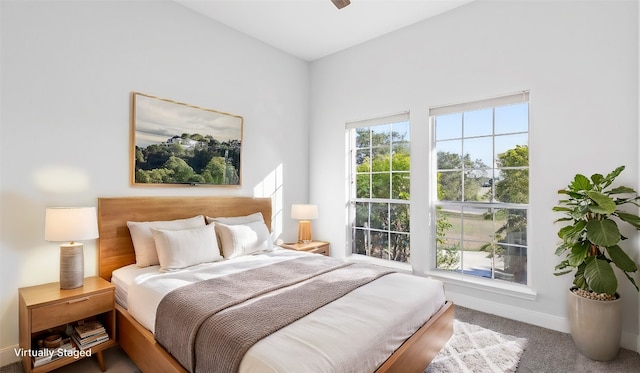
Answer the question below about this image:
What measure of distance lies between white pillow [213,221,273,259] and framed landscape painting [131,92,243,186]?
2.15ft

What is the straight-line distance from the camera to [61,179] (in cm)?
246

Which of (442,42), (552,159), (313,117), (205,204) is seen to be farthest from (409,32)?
(205,204)

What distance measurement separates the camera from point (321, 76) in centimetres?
449

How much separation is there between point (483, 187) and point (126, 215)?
344 cm

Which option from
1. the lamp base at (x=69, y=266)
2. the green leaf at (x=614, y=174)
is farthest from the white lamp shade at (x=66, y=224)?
the green leaf at (x=614, y=174)

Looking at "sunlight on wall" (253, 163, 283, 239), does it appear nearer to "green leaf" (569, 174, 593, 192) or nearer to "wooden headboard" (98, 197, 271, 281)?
"wooden headboard" (98, 197, 271, 281)

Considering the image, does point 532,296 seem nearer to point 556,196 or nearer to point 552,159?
point 556,196

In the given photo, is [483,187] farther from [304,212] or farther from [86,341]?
[86,341]

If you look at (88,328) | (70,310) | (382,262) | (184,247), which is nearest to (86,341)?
(88,328)

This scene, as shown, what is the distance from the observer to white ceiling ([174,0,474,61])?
10.4 feet

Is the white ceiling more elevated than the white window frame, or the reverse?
the white ceiling

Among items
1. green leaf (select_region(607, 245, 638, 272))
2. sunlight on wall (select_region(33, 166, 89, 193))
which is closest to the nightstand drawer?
sunlight on wall (select_region(33, 166, 89, 193))

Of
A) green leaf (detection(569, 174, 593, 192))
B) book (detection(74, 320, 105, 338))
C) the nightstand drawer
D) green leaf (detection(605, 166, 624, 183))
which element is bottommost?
book (detection(74, 320, 105, 338))

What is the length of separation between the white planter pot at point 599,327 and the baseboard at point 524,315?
9.5 inches
